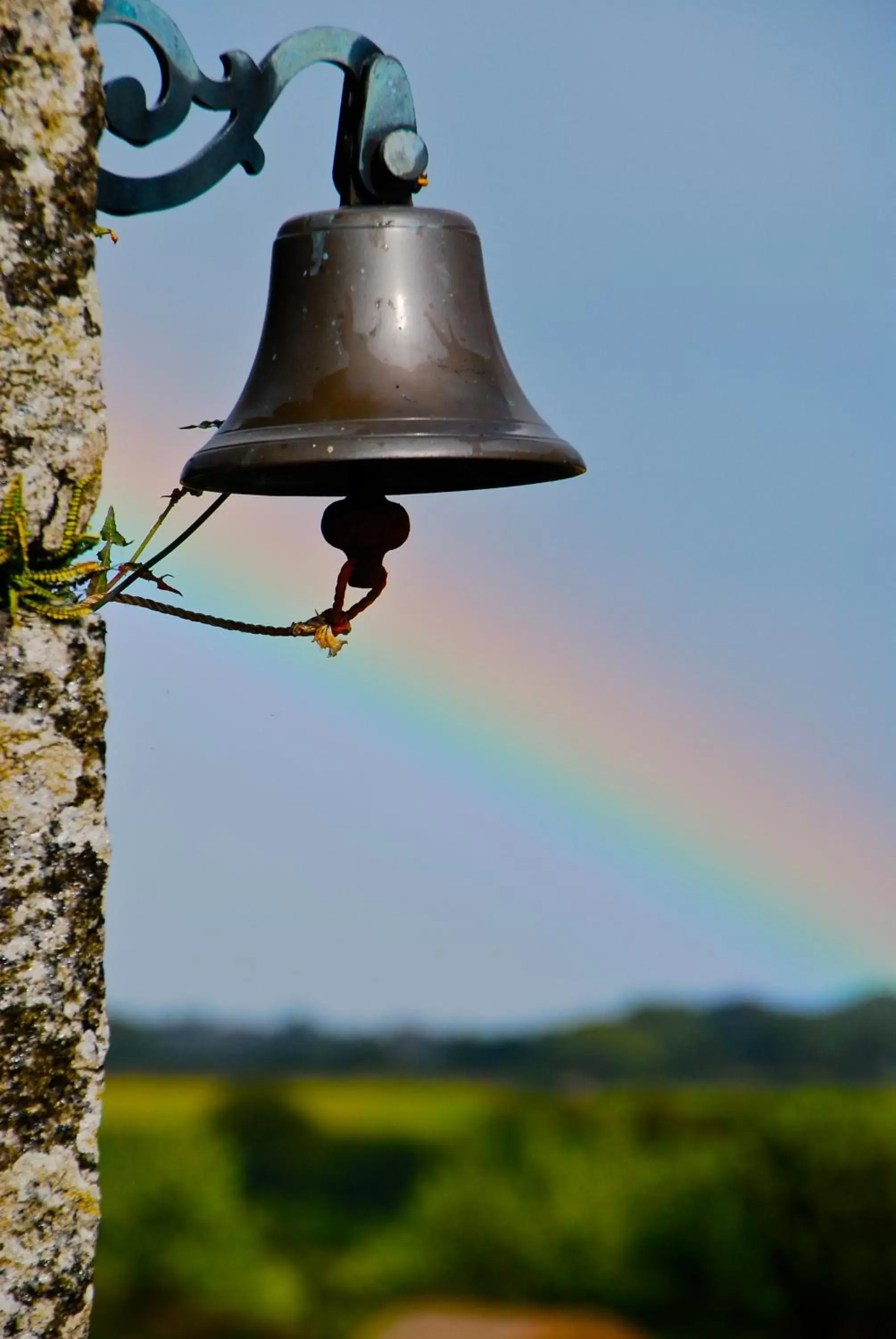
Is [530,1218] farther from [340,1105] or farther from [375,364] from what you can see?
[375,364]

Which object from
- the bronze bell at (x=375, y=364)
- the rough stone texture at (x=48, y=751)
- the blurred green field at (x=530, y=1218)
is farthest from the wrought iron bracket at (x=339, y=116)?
the blurred green field at (x=530, y=1218)

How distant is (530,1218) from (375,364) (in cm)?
563

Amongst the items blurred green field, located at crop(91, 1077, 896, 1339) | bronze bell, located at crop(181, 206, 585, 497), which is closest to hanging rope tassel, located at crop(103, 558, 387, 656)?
bronze bell, located at crop(181, 206, 585, 497)

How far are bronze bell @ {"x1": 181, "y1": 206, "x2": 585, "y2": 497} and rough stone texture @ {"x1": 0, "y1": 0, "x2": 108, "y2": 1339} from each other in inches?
16.9

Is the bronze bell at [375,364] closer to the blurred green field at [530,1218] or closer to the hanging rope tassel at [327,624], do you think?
the hanging rope tassel at [327,624]

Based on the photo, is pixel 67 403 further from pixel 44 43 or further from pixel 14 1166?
pixel 14 1166

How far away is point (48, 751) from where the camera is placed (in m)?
1.82

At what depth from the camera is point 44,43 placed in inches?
72.0

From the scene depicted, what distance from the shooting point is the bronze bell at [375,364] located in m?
2.21

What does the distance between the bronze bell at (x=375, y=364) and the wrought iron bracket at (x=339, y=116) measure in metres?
0.06

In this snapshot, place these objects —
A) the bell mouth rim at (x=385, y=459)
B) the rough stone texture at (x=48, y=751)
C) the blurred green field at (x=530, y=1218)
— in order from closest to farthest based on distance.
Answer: the rough stone texture at (x=48, y=751), the bell mouth rim at (x=385, y=459), the blurred green field at (x=530, y=1218)

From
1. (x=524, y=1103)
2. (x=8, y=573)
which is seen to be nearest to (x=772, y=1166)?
(x=524, y=1103)

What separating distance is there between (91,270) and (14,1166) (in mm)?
1041

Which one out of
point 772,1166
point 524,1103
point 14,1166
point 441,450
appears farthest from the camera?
point 524,1103
